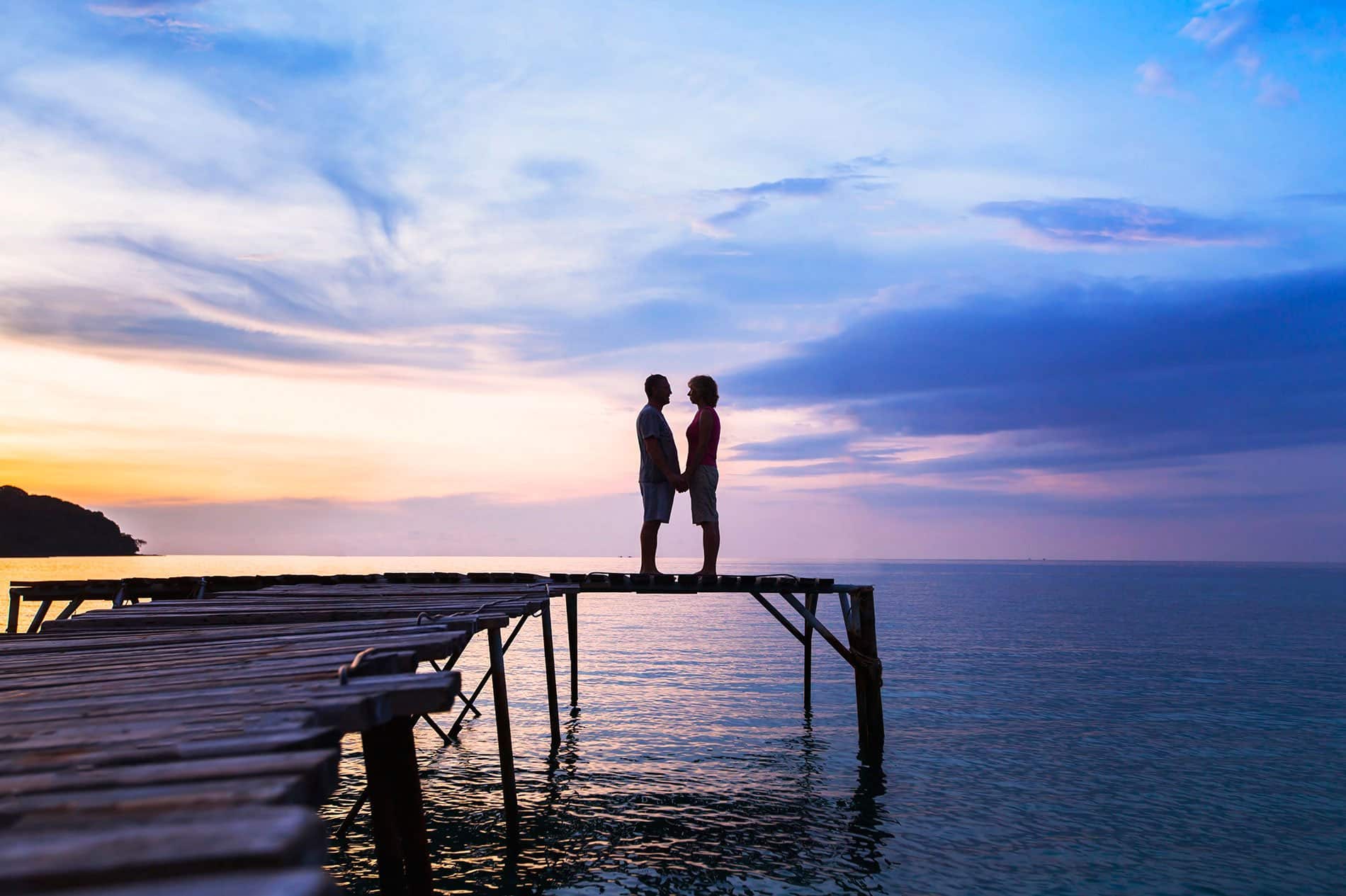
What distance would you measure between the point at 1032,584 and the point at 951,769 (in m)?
114

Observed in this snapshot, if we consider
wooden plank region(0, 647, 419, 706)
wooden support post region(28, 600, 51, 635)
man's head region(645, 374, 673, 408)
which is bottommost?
wooden support post region(28, 600, 51, 635)

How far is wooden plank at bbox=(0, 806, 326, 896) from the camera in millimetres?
1824

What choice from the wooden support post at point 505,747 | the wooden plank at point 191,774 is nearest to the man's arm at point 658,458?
the wooden support post at point 505,747

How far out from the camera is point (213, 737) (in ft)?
9.93

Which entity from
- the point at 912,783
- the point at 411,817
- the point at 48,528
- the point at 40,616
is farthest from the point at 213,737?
the point at 48,528

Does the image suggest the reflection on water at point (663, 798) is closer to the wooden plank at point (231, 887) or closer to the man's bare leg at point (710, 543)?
the man's bare leg at point (710, 543)

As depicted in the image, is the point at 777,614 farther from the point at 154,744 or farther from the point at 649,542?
the point at 154,744

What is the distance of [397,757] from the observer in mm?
5750

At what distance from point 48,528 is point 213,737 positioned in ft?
637

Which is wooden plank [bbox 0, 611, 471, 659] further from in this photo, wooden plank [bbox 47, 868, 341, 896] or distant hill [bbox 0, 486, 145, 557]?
distant hill [bbox 0, 486, 145, 557]

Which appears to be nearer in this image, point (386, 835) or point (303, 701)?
point (303, 701)

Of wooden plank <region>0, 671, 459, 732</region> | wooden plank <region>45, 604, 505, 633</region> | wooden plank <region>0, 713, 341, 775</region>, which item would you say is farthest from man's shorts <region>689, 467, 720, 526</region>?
wooden plank <region>0, 713, 341, 775</region>

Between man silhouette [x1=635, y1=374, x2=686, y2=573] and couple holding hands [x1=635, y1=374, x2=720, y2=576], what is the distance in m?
0.01

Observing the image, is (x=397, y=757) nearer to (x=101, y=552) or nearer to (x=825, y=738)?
(x=825, y=738)
